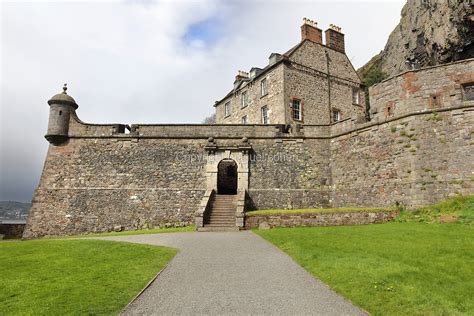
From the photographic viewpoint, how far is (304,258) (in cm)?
919

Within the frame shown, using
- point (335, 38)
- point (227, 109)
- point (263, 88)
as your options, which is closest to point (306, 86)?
point (263, 88)

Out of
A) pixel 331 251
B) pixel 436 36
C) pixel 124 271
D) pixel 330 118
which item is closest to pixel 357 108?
pixel 330 118

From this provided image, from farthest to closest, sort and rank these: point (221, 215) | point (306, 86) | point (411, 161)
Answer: point (306, 86) → point (221, 215) → point (411, 161)

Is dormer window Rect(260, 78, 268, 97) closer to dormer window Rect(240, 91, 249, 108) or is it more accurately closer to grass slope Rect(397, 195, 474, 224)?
dormer window Rect(240, 91, 249, 108)

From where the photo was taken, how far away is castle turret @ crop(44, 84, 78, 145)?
22219 mm

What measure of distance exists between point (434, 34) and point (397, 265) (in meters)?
24.8

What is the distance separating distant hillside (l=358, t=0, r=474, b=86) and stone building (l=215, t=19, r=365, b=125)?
19.5 feet

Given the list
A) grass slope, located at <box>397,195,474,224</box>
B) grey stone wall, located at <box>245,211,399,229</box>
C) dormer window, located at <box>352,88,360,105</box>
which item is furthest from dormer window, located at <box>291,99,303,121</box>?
grass slope, located at <box>397,195,474,224</box>

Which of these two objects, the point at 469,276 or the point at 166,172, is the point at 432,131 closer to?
the point at 469,276

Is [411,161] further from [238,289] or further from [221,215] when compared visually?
[238,289]

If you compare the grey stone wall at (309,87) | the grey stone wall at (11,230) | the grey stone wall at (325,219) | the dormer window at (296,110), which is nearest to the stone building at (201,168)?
the grey stone wall at (325,219)

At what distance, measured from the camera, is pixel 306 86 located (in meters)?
28.3

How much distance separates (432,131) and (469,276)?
1163 cm

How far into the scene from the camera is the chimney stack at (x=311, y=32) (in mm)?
29688
